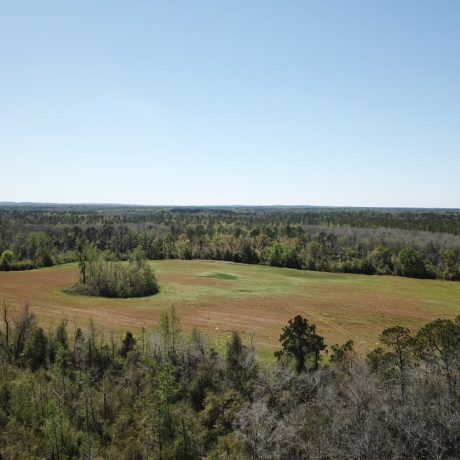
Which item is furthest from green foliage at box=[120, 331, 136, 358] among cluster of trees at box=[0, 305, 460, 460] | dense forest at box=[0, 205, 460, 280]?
dense forest at box=[0, 205, 460, 280]

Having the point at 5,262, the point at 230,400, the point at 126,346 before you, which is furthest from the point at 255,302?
the point at 5,262

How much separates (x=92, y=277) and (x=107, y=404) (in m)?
52.9

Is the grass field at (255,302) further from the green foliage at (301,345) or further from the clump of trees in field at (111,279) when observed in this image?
the green foliage at (301,345)

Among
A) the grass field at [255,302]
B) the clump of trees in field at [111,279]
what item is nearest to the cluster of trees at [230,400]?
the grass field at [255,302]

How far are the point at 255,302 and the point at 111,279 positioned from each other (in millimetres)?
30065

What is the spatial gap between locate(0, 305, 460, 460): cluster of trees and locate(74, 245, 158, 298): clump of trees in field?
1534 inches

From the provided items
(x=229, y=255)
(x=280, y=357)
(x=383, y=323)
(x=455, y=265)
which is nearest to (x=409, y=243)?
(x=455, y=265)

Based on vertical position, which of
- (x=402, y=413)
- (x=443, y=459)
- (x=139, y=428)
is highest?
(x=402, y=413)

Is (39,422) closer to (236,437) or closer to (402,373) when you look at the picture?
(236,437)

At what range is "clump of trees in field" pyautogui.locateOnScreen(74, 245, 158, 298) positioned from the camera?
3338 inches

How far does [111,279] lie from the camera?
85.9m

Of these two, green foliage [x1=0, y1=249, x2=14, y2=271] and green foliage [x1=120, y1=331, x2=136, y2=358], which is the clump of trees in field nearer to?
green foliage [x1=0, y1=249, x2=14, y2=271]

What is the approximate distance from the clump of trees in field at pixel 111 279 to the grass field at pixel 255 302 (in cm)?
376

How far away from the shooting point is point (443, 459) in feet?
78.2
